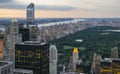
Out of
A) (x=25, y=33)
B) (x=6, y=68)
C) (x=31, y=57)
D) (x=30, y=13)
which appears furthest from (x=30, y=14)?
(x=6, y=68)

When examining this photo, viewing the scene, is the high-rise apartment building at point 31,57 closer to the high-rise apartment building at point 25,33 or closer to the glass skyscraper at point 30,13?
the high-rise apartment building at point 25,33

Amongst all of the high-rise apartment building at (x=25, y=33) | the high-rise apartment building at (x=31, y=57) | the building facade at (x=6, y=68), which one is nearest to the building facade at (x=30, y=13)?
the high-rise apartment building at (x=25, y=33)

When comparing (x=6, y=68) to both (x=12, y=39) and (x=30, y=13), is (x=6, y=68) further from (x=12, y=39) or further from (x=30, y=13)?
(x=30, y=13)

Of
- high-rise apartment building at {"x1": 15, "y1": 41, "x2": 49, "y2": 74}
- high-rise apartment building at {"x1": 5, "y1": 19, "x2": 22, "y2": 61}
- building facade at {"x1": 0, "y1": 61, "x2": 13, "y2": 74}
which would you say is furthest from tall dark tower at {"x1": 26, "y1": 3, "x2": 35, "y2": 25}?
building facade at {"x1": 0, "y1": 61, "x2": 13, "y2": 74}

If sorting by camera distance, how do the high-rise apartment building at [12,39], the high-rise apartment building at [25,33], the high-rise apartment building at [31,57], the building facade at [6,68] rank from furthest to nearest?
the high-rise apartment building at [25,33] → the high-rise apartment building at [12,39] → the high-rise apartment building at [31,57] → the building facade at [6,68]

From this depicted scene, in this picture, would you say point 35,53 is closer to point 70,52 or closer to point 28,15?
point 70,52

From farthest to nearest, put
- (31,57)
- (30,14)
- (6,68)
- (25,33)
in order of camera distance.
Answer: (30,14)
(25,33)
(31,57)
(6,68)

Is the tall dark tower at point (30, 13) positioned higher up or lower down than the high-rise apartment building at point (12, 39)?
higher up

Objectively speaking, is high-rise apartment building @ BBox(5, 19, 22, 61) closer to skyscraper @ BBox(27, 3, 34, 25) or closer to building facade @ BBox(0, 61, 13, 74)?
skyscraper @ BBox(27, 3, 34, 25)
